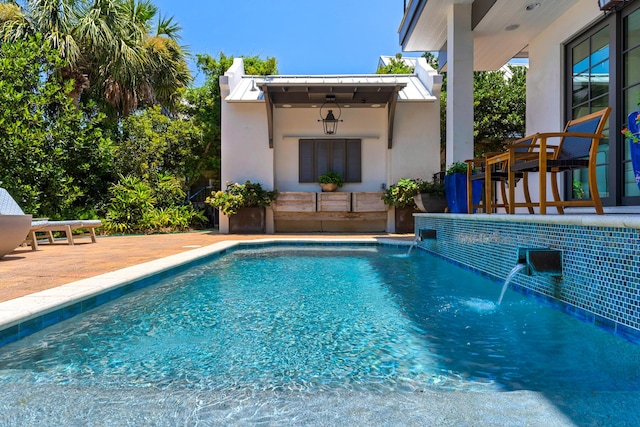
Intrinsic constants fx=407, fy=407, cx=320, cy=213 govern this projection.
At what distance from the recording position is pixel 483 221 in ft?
13.7

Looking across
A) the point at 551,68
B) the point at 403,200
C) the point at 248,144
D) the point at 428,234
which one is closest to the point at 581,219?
the point at 428,234

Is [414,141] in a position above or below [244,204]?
above

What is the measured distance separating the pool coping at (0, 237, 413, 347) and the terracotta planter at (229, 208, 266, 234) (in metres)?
4.97

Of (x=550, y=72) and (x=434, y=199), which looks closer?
(x=550, y=72)

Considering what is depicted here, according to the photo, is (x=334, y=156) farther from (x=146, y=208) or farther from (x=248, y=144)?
(x=146, y=208)

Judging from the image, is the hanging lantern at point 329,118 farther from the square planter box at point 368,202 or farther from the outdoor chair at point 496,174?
the outdoor chair at point 496,174

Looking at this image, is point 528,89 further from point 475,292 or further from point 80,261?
point 80,261

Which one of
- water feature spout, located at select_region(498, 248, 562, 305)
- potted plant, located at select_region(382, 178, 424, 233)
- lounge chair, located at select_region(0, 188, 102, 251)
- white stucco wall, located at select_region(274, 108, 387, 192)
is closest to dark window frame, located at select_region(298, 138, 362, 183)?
white stucco wall, located at select_region(274, 108, 387, 192)

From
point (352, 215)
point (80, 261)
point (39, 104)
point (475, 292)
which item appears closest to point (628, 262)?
point (475, 292)

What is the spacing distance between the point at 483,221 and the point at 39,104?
8.54 metres

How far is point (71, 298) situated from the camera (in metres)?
2.66

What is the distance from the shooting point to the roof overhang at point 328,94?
873 centimetres

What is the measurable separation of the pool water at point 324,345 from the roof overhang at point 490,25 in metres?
4.62

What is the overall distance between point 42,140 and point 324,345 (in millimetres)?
8549
